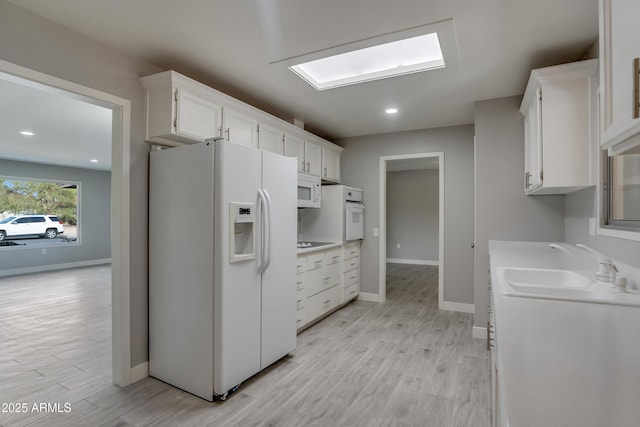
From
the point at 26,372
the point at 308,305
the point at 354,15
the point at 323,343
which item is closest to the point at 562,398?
the point at 354,15

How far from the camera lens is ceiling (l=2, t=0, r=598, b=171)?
6.26ft

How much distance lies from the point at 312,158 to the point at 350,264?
63.2 inches

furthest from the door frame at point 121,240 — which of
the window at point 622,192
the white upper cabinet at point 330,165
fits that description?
the window at point 622,192

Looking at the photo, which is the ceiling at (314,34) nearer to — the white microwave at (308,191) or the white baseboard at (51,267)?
the white microwave at (308,191)

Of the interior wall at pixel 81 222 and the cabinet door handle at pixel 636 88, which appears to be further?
the interior wall at pixel 81 222

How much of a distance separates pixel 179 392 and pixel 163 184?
60.6 inches

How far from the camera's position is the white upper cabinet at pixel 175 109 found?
2436 millimetres

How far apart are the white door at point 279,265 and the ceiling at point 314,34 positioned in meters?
0.84

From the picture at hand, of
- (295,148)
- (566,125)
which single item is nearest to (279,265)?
(295,148)

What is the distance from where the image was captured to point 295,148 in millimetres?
3895

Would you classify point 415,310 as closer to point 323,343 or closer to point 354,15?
point 323,343

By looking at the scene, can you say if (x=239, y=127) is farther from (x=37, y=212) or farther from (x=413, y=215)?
(x=37, y=212)

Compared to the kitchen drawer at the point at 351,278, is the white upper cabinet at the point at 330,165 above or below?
above

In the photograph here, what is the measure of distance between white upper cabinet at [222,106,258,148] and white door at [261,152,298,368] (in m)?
0.52
